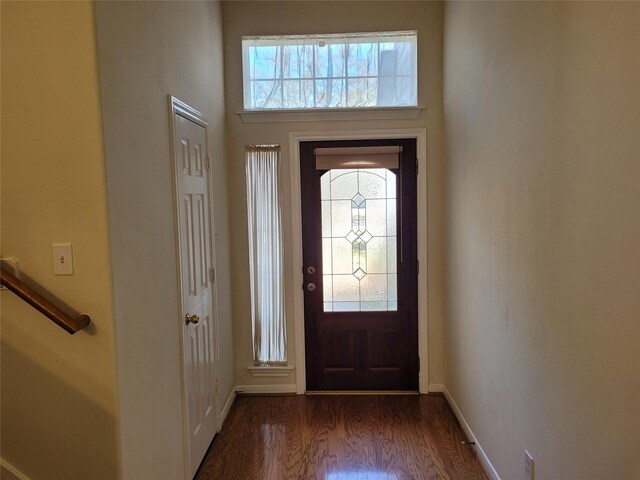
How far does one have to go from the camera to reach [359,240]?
354 cm

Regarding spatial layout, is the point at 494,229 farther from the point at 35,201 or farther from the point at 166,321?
the point at 35,201

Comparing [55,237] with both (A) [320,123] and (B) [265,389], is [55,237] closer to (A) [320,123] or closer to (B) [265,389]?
(A) [320,123]

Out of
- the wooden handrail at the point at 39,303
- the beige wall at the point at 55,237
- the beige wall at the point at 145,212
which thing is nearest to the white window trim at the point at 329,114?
the beige wall at the point at 145,212

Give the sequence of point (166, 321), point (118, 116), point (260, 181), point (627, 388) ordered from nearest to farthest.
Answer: point (627, 388) < point (118, 116) < point (166, 321) < point (260, 181)

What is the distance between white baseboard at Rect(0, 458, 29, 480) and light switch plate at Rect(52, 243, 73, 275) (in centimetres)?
79

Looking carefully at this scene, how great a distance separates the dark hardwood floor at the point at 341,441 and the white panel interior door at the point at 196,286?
247 mm

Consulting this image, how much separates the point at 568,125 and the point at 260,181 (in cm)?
234

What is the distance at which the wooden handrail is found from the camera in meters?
1.50

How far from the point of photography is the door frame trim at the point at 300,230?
3.44m

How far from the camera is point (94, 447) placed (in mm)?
1660

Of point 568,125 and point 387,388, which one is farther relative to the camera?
point 387,388

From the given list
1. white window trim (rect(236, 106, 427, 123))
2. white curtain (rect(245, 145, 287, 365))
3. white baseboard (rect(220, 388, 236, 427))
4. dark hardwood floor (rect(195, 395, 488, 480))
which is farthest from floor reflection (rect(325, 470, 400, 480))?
white window trim (rect(236, 106, 427, 123))

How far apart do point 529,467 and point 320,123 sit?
2.56m

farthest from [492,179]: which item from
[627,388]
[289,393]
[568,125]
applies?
→ [289,393]
